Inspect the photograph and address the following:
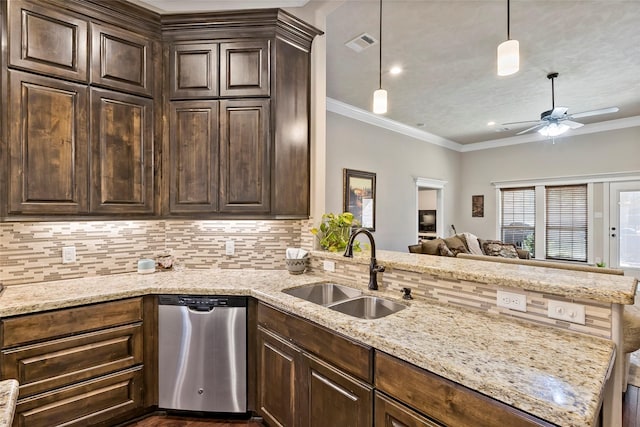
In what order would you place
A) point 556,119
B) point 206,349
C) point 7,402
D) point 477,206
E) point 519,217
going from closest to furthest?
point 7,402
point 206,349
point 556,119
point 519,217
point 477,206

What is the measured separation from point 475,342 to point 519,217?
6.76m

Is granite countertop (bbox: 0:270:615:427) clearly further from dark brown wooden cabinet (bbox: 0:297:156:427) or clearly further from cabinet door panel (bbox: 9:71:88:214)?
cabinet door panel (bbox: 9:71:88:214)

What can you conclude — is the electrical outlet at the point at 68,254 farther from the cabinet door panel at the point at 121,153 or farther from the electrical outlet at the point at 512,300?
the electrical outlet at the point at 512,300

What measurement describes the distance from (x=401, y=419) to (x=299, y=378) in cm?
64

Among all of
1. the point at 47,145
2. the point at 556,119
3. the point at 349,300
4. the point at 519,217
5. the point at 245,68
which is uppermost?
the point at 556,119

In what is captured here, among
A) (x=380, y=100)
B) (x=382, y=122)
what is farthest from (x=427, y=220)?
(x=380, y=100)

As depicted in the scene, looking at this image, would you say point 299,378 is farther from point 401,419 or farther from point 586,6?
point 586,6

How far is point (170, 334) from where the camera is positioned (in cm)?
205

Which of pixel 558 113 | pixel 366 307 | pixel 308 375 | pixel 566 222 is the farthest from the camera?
pixel 566 222

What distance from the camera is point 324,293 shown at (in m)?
2.21

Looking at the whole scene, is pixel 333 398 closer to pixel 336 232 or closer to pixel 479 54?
pixel 336 232

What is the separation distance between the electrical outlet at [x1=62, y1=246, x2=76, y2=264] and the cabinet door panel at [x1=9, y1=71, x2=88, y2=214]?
15.8 inches

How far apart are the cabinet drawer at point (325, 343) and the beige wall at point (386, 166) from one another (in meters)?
2.87

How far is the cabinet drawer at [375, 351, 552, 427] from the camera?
89 centimetres
